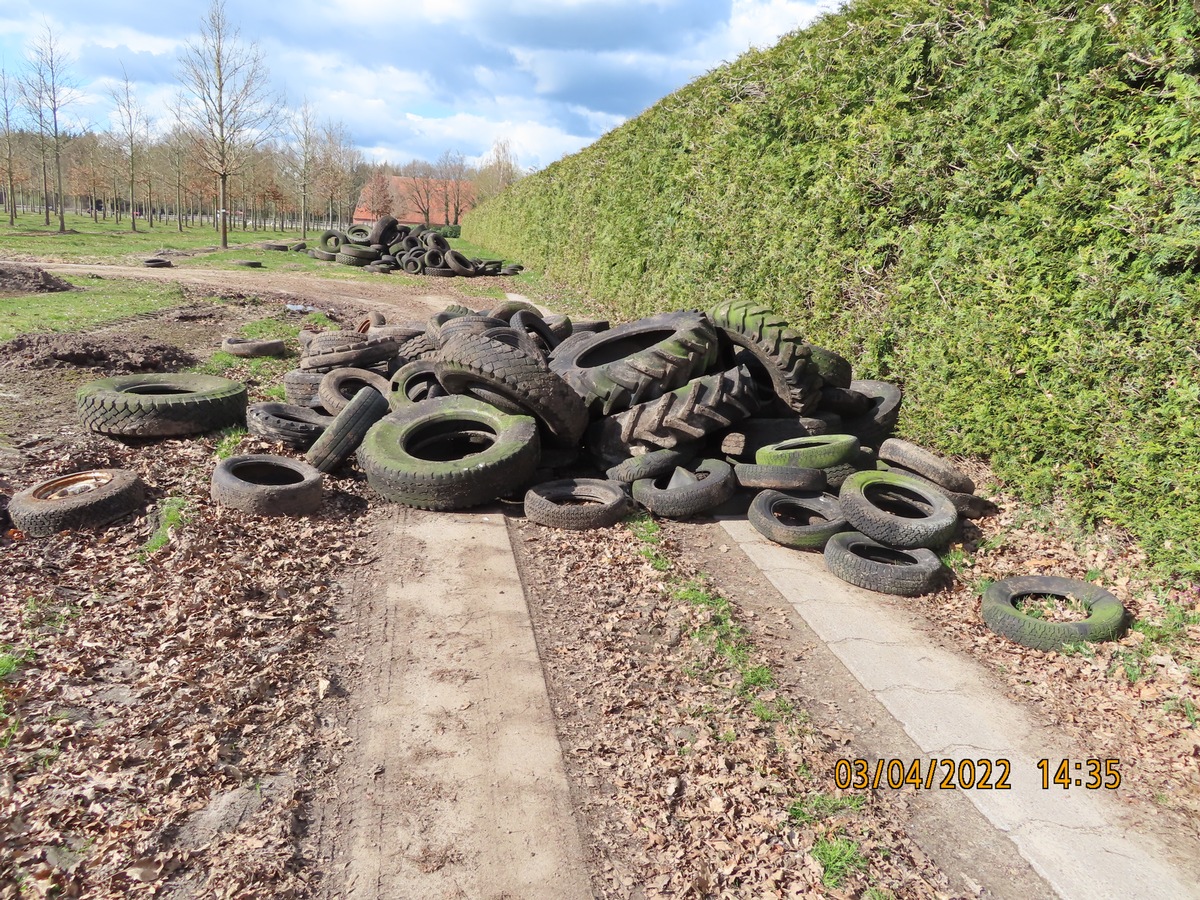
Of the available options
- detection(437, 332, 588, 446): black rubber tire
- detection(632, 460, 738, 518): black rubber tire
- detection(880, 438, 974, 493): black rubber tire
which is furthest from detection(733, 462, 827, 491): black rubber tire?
detection(437, 332, 588, 446): black rubber tire

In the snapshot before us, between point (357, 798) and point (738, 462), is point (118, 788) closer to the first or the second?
point (357, 798)

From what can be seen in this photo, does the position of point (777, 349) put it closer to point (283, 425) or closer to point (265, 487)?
point (265, 487)

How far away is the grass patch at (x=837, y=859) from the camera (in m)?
2.69

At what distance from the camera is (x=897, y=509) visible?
6219mm

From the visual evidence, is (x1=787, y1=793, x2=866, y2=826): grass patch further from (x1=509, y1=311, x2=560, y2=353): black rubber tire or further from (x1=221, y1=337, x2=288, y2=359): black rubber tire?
(x1=221, y1=337, x2=288, y2=359): black rubber tire

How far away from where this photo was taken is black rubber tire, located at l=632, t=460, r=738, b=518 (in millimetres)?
5977

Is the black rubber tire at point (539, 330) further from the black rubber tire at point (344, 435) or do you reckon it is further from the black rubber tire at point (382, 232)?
the black rubber tire at point (382, 232)

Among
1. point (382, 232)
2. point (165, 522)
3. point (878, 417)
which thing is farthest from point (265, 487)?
point (382, 232)

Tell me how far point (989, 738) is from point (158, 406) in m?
7.40

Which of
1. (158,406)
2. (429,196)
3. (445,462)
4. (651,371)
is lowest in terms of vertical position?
(445,462)

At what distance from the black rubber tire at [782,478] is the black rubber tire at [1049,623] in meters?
1.59

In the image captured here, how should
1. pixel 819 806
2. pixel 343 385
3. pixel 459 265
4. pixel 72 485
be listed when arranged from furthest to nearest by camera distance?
pixel 459 265
pixel 343 385
pixel 72 485
pixel 819 806

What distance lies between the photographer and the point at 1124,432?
16.2ft

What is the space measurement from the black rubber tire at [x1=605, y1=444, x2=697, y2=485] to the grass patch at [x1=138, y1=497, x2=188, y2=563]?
Result: 11.7 ft
